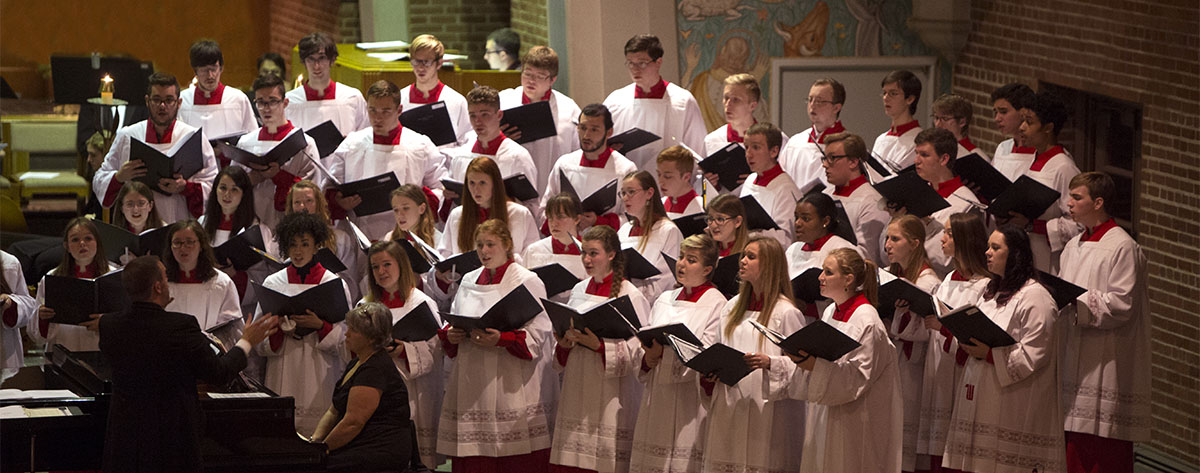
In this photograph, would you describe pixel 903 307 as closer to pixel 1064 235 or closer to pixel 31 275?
pixel 1064 235

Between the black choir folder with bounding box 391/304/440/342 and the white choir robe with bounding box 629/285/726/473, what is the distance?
37.2 inches

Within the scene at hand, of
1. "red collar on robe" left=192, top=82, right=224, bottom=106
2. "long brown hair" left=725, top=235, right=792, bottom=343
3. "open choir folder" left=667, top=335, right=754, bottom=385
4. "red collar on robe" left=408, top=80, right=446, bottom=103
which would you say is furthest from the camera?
"red collar on robe" left=408, top=80, right=446, bottom=103

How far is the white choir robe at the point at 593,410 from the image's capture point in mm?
6562

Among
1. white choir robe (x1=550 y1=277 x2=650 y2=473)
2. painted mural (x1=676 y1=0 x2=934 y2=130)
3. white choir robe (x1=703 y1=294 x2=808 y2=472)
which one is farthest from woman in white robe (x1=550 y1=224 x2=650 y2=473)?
painted mural (x1=676 y1=0 x2=934 y2=130)

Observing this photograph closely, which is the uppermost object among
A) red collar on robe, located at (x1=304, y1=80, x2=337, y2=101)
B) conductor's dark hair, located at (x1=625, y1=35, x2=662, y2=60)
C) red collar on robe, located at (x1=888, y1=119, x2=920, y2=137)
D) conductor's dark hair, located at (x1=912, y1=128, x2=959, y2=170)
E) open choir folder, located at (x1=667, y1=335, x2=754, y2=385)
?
conductor's dark hair, located at (x1=625, y1=35, x2=662, y2=60)

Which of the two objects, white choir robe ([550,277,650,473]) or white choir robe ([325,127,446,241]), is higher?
white choir robe ([325,127,446,241])

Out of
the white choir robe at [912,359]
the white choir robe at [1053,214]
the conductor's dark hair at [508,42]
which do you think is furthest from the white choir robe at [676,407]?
the conductor's dark hair at [508,42]

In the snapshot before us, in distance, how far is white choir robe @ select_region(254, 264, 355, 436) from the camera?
6.86m

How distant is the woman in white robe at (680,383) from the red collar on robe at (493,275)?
758 millimetres

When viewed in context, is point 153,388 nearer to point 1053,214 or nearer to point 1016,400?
point 1016,400

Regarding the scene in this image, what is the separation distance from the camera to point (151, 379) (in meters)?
5.25

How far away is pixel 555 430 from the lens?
21.9ft

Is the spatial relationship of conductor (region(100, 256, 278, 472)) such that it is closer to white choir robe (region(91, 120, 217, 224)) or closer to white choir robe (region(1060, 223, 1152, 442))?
white choir robe (region(91, 120, 217, 224))

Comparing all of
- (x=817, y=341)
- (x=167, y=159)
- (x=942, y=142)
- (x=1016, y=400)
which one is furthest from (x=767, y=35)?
(x=817, y=341)
